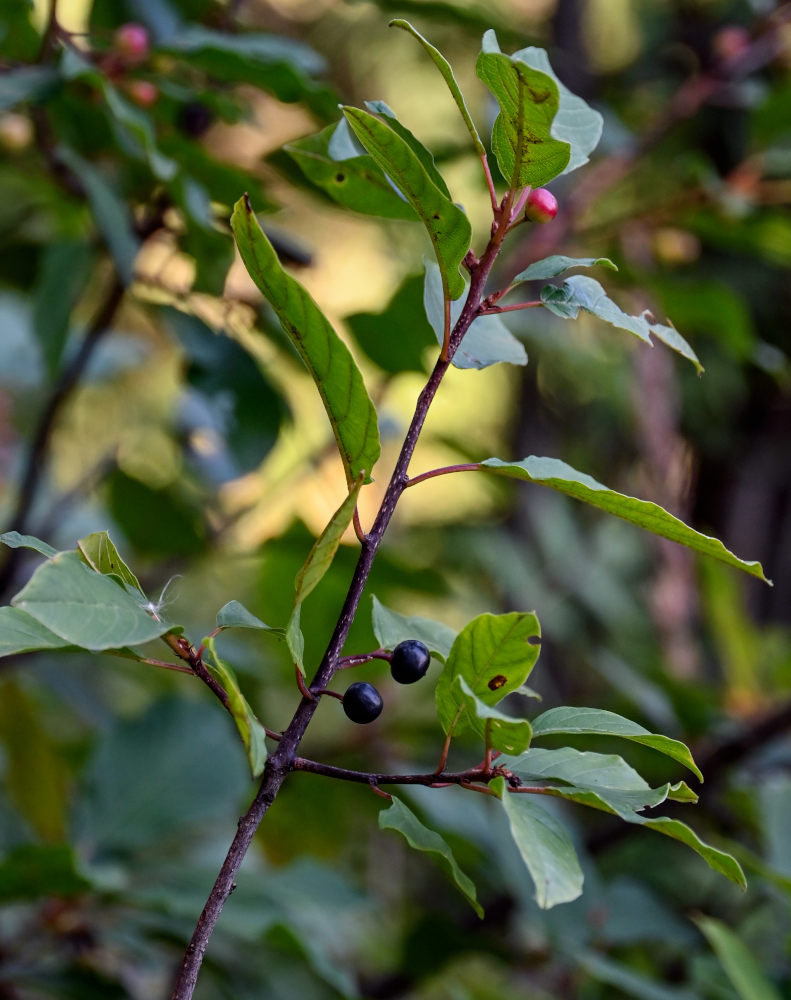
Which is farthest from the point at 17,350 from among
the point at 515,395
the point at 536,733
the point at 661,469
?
the point at 515,395

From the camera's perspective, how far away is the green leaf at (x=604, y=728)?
0.36 metres

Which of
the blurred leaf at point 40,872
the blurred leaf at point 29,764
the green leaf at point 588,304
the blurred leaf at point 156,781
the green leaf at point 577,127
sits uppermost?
the green leaf at point 577,127

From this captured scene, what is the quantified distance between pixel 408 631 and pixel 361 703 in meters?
0.05

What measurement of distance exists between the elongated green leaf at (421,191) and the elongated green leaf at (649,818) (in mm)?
197

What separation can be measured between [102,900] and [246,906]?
0.12 m

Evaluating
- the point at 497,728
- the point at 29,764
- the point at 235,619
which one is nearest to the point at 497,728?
the point at 497,728

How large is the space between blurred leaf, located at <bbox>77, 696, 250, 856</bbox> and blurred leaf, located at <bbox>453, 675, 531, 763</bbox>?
0.55 metres

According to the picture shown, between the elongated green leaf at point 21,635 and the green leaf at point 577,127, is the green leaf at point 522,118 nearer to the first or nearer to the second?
the green leaf at point 577,127

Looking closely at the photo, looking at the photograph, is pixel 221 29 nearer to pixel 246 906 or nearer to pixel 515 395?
pixel 246 906

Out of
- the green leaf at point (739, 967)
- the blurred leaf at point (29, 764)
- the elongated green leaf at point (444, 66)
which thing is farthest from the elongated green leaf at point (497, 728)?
the blurred leaf at point (29, 764)

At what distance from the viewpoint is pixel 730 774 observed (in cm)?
102

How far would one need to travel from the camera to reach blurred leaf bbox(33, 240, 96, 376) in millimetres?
792

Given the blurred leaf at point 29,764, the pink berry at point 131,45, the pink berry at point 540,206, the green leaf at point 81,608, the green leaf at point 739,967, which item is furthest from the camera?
the blurred leaf at point 29,764

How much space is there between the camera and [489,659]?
0.36 metres
